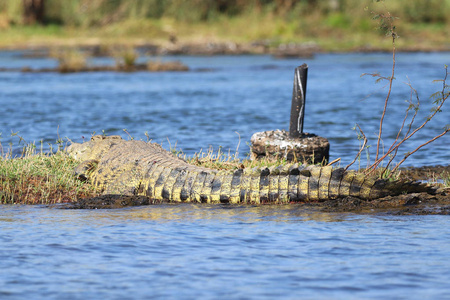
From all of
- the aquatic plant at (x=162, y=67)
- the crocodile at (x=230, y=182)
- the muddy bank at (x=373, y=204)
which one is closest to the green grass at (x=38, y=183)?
the crocodile at (x=230, y=182)

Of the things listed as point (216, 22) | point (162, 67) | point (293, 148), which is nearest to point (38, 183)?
point (293, 148)

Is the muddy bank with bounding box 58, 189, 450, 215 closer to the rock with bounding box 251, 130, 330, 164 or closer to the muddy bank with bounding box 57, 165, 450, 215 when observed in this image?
the muddy bank with bounding box 57, 165, 450, 215

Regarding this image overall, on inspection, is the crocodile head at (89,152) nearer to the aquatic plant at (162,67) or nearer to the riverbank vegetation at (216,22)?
the aquatic plant at (162,67)

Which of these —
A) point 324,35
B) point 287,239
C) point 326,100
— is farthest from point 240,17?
point 287,239

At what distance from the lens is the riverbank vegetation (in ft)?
194

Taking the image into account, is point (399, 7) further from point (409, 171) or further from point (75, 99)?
point (409, 171)

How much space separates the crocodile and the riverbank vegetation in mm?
45855

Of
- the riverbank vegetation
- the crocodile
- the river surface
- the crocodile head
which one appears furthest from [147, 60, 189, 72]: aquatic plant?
the crocodile

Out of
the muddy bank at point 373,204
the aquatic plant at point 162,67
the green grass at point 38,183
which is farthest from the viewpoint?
the aquatic plant at point 162,67

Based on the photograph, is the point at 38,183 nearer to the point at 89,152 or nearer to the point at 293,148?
the point at 89,152

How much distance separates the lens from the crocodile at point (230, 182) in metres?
10.0

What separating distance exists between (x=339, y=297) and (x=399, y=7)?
5747cm

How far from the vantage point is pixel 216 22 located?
210 ft

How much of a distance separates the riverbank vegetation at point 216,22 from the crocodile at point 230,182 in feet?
150
